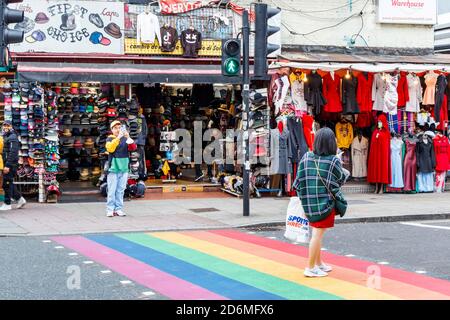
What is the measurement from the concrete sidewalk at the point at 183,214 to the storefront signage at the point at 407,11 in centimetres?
528

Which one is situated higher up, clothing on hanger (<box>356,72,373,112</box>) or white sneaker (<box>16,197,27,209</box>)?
clothing on hanger (<box>356,72,373,112</box>)

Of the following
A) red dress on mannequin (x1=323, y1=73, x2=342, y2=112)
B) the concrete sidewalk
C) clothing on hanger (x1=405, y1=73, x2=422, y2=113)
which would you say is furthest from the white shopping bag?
clothing on hanger (x1=405, y1=73, x2=422, y2=113)

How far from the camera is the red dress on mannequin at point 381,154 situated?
17641mm

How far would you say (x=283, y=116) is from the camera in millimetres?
16750

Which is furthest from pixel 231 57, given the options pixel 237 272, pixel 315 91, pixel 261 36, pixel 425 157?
pixel 425 157

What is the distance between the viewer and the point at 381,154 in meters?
17.7

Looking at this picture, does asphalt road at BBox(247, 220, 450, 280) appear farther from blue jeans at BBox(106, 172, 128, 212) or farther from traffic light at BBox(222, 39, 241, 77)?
traffic light at BBox(222, 39, 241, 77)

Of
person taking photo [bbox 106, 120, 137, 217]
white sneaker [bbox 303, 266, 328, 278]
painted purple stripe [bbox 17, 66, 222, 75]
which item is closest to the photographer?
white sneaker [bbox 303, 266, 328, 278]

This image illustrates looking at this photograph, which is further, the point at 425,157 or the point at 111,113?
the point at 425,157

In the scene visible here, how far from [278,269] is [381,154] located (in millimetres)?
9416

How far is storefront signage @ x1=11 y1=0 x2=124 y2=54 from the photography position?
1602cm

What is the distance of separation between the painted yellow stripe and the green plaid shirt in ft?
2.42

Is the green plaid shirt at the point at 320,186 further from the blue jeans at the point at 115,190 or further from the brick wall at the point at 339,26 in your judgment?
the brick wall at the point at 339,26

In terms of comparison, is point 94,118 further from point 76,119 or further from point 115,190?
point 115,190
